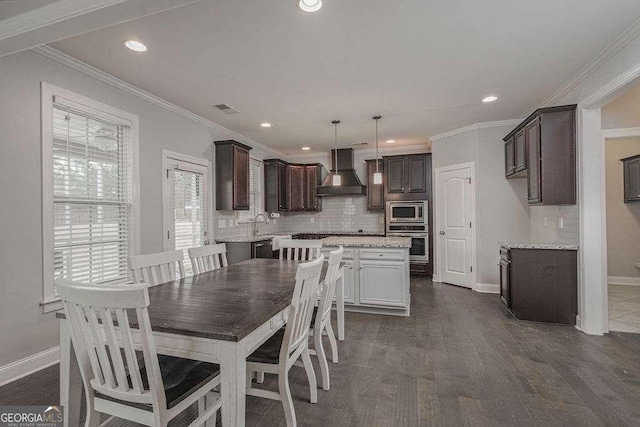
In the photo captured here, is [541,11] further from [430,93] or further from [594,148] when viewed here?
[594,148]

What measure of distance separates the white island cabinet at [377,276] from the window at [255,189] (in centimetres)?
242

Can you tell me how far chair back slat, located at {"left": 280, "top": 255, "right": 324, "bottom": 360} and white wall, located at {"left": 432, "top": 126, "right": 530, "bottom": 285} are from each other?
4051 millimetres

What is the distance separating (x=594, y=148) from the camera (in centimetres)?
316

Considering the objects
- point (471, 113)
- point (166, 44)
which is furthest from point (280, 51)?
point (471, 113)

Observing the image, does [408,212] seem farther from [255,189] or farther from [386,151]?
[255,189]

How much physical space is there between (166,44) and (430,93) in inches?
110

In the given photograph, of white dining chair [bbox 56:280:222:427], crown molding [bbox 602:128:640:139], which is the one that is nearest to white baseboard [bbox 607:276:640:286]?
crown molding [bbox 602:128:640:139]

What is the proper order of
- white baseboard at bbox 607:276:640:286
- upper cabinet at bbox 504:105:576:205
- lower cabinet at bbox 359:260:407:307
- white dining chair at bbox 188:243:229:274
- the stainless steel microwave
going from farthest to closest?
the stainless steel microwave → white baseboard at bbox 607:276:640:286 → lower cabinet at bbox 359:260:407:307 → upper cabinet at bbox 504:105:576:205 → white dining chair at bbox 188:243:229:274

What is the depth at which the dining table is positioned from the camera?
4.12 feet

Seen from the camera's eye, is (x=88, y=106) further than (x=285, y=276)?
Yes

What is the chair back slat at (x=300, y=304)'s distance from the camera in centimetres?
152

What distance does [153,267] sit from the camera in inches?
89.8

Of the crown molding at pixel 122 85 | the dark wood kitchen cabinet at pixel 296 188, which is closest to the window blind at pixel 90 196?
the crown molding at pixel 122 85

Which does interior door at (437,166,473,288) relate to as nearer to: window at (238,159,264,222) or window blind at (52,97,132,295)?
window at (238,159,264,222)
